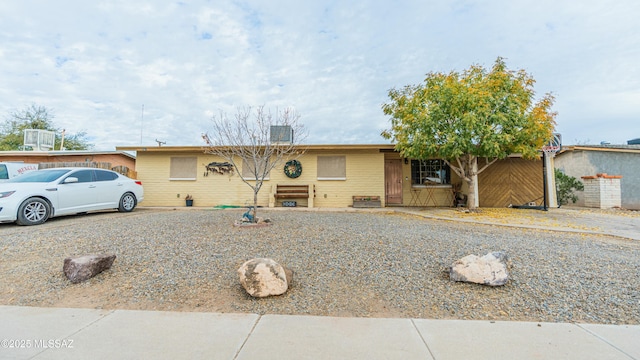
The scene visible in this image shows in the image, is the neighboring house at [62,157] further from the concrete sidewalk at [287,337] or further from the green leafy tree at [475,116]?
the green leafy tree at [475,116]

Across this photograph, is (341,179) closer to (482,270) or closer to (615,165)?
(482,270)

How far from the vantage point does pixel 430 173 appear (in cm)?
1204

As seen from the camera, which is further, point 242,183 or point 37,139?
point 37,139

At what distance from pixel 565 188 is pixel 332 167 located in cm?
1035

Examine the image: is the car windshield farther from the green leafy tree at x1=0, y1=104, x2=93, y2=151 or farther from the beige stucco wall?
the green leafy tree at x1=0, y1=104, x2=93, y2=151

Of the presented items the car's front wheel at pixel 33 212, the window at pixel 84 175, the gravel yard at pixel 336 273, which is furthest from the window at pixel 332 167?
the car's front wheel at pixel 33 212

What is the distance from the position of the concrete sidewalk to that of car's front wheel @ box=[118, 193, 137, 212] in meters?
6.82

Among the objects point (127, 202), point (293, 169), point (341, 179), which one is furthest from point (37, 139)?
point (341, 179)

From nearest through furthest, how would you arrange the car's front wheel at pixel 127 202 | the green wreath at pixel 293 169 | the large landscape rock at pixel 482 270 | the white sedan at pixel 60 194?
1. the large landscape rock at pixel 482 270
2. the white sedan at pixel 60 194
3. the car's front wheel at pixel 127 202
4. the green wreath at pixel 293 169

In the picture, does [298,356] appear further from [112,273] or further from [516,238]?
[516,238]

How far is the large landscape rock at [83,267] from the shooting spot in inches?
136

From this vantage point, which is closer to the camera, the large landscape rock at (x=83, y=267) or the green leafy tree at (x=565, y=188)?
the large landscape rock at (x=83, y=267)

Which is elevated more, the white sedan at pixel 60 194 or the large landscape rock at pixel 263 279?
the white sedan at pixel 60 194

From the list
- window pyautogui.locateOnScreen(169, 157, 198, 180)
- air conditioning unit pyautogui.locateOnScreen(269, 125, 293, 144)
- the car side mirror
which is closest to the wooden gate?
air conditioning unit pyautogui.locateOnScreen(269, 125, 293, 144)
